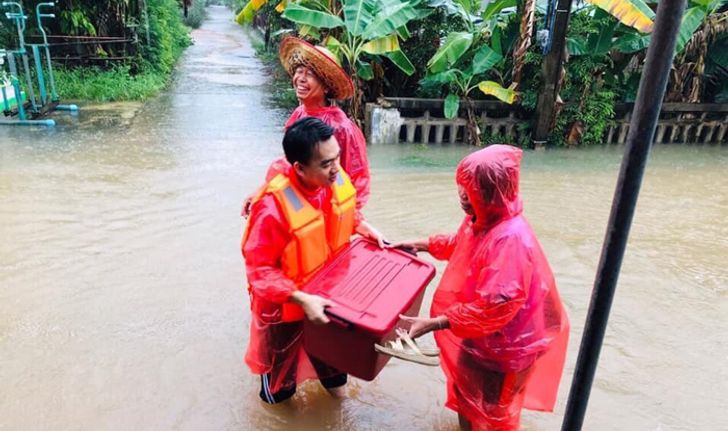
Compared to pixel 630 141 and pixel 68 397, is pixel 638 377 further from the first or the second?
pixel 68 397

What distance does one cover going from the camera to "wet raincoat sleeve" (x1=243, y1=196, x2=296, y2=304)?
204cm

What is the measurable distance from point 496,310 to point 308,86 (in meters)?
1.50

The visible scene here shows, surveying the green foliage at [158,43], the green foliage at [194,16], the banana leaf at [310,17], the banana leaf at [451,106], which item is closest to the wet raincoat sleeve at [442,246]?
the banana leaf at [310,17]

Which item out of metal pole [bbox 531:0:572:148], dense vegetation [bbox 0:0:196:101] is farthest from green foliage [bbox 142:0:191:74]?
metal pole [bbox 531:0:572:148]

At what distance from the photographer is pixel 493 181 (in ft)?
5.90

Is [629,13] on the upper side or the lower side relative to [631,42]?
upper

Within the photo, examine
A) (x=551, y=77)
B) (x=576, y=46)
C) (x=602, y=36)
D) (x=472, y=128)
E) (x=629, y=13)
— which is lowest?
(x=472, y=128)

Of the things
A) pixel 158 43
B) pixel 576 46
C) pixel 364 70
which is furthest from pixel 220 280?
pixel 158 43

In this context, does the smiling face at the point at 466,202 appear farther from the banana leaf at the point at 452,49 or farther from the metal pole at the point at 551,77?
the metal pole at the point at 551,77

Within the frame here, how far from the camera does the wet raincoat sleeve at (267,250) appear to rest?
2.04 m

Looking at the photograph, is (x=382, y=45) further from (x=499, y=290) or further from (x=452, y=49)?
(x=499, y=290)

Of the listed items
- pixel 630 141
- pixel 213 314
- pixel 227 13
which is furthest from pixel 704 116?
pixel 227 13

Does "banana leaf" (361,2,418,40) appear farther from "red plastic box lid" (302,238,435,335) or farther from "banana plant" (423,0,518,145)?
"red plastic box lid" (302,238,435,335)

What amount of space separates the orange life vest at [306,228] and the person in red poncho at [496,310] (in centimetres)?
47
